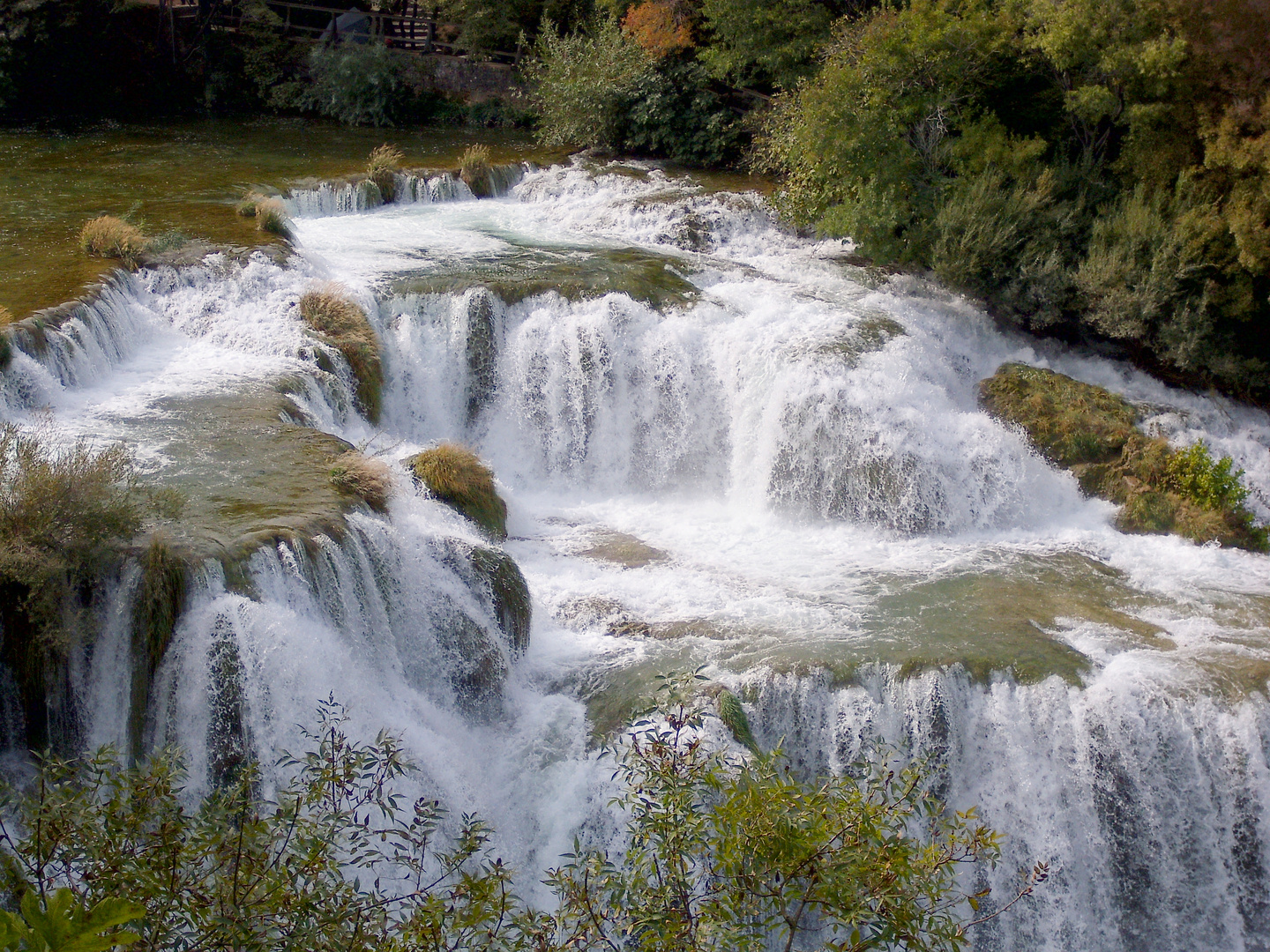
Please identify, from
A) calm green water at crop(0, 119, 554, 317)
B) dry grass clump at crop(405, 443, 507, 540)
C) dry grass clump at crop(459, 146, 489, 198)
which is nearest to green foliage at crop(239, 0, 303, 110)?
calm green water at crop(0, 119, 554, 317)

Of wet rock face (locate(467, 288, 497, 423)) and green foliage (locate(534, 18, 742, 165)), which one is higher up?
green foliage (locate(534, 18, 742, 165))

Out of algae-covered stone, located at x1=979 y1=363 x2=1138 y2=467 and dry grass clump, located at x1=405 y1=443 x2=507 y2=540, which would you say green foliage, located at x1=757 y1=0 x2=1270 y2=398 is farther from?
dry grass clump, located at x1=405 y1=443 x2=507 y2=540

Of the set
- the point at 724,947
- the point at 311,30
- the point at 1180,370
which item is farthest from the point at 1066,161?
the point at 311,30

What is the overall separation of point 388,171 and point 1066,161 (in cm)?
1127

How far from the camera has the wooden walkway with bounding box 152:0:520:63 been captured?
27.5m

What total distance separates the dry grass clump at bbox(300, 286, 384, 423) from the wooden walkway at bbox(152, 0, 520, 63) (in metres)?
16.4

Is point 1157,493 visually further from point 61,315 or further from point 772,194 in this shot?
point 61,315

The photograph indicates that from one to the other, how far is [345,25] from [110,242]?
701 inches

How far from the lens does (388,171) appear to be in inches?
761

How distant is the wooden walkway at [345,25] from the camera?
27.5 metres

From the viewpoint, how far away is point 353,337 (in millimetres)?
12742

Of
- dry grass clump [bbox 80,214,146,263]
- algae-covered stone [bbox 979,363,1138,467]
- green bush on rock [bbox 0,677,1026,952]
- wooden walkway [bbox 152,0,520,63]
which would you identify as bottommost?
algae-covered stone [bbox 979,363,1138,467]

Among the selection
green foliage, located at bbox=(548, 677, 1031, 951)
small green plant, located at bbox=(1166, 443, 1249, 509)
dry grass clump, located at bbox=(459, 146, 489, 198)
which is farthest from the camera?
dry grass clump, located at bbox=(459, 146, 489, 198)

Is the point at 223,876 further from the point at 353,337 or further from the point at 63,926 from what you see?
the point at 353,337
